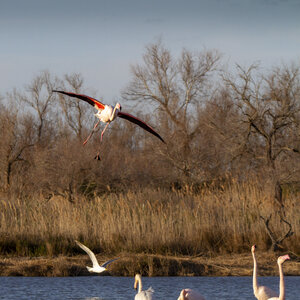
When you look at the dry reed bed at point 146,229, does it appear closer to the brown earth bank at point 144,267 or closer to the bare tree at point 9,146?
the brown earth bank at point 144,267

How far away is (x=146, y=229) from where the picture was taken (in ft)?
52.6

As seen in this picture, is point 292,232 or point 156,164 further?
point 156,164

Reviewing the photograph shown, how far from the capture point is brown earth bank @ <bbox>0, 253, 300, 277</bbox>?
14.0 metres

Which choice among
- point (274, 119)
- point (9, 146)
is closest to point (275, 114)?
point (274, 119)

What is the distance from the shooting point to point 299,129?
20.4 metres

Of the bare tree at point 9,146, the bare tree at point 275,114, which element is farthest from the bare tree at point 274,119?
A: the bare tree at point 9,146

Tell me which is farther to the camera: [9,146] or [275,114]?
[9,146]

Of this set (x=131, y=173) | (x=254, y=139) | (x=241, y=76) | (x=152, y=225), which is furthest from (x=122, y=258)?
(x=131, y=173)

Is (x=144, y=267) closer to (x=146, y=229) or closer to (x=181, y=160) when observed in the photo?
(x=146, y=229)

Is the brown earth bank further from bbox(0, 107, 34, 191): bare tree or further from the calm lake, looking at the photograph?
bbox(0, 107, 34, 191): bare tree

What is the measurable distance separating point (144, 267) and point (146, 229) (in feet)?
6.84

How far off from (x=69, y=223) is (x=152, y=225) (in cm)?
206

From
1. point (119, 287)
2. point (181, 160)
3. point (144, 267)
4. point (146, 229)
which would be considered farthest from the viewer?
point (181, 160)

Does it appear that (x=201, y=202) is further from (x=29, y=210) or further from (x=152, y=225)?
(x=29, y=210)
